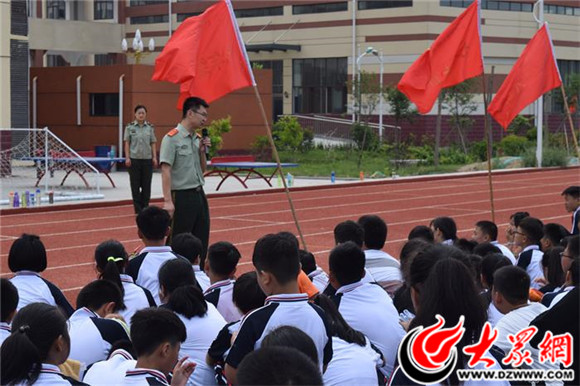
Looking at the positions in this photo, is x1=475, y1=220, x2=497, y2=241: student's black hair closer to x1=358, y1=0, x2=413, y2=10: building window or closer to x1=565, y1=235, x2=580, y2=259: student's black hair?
x1=565, y1=235, x2=580, y2=259: student's black hair

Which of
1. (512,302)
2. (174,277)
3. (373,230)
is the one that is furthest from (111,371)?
(373,230)

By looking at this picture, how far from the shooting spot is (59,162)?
75.6 ft

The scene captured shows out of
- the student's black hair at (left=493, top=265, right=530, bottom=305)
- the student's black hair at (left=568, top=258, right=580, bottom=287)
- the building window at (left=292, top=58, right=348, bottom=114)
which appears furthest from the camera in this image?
the building window at (left=292, top=58, right=348, bottom=114)

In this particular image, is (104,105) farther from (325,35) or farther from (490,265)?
(490,265)

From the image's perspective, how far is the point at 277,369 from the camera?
255 centimetres

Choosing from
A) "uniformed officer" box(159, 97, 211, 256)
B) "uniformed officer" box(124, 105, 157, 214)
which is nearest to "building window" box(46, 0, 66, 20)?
"uniformed officer" box(124, 105, 157, 214)

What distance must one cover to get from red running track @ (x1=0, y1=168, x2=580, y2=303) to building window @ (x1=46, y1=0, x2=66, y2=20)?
30.6 metres

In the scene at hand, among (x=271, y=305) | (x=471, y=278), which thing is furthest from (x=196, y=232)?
(x=471, y=278)

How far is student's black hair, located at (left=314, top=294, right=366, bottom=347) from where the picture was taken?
457cm

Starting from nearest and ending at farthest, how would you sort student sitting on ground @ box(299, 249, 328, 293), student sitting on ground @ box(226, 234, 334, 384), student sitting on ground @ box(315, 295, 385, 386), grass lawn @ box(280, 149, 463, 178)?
student sitting on ground @ box(226, 234, 334, 384) → student sitting on ground @ box(315, 295, 385, 386) → student sitting on ground @ box(299, 249, 328, 293) → grass lawn @ box(280, 149, 463, 178)

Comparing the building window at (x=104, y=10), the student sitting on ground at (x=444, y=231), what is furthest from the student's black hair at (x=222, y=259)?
the building window at (x=104, y=10)

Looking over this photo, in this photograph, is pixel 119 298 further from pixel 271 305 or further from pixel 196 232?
pixel 196 232

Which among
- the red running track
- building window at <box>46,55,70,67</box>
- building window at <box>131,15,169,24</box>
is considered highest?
building window at <box>131,15,169,24</box>

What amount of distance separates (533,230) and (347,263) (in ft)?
10.7
